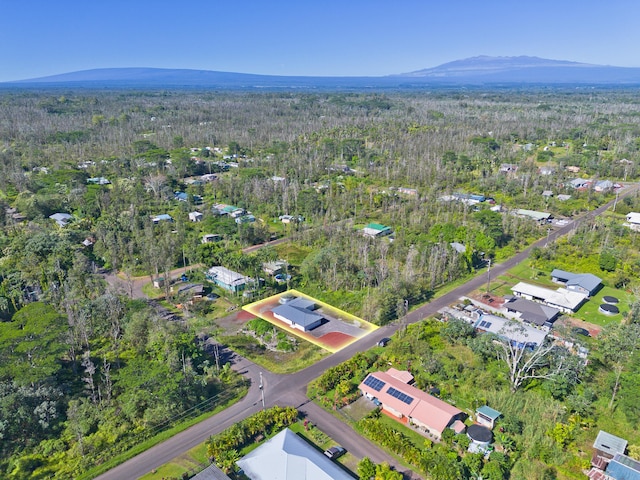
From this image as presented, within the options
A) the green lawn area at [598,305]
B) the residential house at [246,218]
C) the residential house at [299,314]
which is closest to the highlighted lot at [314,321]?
the residential house at [299,314]

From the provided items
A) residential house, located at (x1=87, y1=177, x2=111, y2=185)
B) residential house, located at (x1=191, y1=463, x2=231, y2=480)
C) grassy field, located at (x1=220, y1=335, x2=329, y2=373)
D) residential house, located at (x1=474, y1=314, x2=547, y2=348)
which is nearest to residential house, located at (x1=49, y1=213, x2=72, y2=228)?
residential house, located at (x1=87, y1=177, x2=111, y2=185)

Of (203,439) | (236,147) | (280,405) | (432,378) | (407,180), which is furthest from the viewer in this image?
(236,147)

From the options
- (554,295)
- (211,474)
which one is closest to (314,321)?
(211,474)

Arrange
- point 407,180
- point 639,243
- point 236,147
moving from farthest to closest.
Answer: point 236,147 < point 407,180 < point 639,243

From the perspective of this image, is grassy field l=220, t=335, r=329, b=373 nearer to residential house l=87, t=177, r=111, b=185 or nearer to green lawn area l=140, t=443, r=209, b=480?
green lawn area l=140, t=443, r=209, b=480

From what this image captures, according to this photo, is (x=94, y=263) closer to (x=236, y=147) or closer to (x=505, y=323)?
(x=505, y=323)

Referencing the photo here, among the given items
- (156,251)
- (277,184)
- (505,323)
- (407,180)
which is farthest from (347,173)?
(505,323)
